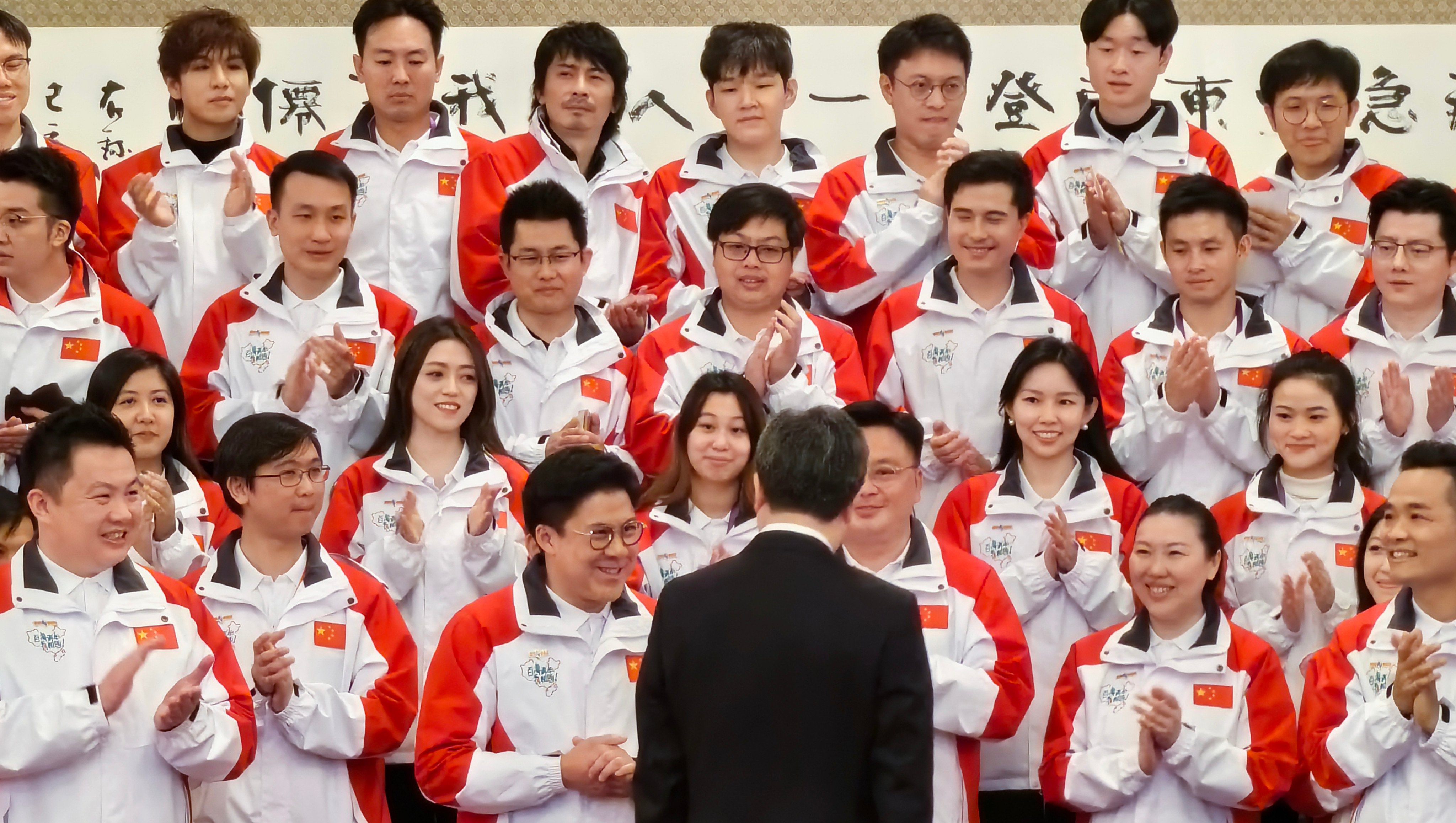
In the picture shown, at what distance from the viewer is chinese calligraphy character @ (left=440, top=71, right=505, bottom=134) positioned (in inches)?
235

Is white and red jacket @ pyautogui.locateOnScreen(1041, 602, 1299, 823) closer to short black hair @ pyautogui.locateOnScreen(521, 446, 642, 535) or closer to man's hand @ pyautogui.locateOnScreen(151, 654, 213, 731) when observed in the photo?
short black hair @ pyautogui.locateOnScreen(521, 446, 642, 535)

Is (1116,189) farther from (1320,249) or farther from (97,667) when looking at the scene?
(97,667)

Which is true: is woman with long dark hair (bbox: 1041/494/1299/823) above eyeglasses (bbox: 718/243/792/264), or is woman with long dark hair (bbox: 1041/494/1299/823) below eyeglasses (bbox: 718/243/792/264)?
below

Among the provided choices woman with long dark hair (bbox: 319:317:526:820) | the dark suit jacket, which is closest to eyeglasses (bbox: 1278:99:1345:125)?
woman with long dark hair (bbox: 319:317:526:820)

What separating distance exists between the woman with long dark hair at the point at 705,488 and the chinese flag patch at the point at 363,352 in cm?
96

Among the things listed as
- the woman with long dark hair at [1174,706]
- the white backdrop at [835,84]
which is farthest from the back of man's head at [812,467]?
the white backdrop at [835,84]

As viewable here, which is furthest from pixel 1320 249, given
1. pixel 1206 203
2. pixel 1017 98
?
pixel 1017 98

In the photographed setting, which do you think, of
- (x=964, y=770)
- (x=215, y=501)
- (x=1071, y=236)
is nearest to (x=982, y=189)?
(x=1071, y=236)

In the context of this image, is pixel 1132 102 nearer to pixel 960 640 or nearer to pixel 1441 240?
pixel 1441 240

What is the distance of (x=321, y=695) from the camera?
404cm

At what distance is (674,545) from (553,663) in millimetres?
601

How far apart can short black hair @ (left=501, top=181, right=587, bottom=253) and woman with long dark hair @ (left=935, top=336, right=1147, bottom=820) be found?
4.10 feet

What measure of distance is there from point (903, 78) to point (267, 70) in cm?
210

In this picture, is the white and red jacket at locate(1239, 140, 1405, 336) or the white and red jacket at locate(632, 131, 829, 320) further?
the white and red jacket at locate(632, 131, 829, 320)
